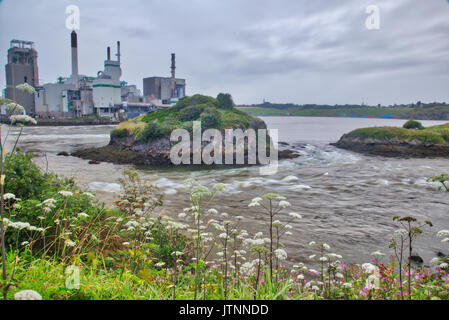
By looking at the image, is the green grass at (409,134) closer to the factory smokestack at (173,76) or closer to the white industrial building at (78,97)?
the white industrial building at (78,97)

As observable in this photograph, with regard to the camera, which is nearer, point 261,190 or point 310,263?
point 310,263

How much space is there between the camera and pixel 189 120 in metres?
34.1

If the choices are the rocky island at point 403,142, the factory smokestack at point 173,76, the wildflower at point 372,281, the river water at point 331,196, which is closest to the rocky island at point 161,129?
the river water at point 331,196

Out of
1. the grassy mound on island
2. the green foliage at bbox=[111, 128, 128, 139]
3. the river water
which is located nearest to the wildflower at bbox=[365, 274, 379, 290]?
the river water

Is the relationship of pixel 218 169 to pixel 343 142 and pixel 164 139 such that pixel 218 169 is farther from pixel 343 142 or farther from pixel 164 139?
pixel 343 142

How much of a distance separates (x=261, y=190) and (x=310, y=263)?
9.79 metres

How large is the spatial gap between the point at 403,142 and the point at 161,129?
29.5 meters

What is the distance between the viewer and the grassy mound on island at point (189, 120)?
31.1 m

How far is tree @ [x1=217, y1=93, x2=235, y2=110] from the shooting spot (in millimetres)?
39000

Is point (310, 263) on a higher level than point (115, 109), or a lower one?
lower

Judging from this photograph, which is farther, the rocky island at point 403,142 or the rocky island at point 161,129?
the rocky island at point 403,142
